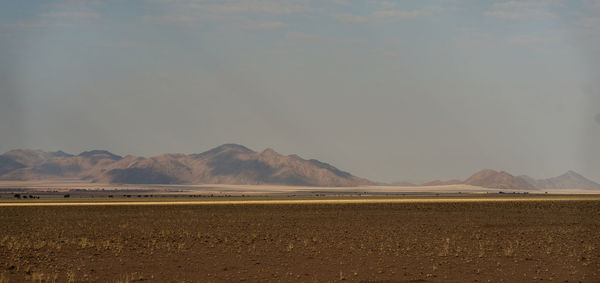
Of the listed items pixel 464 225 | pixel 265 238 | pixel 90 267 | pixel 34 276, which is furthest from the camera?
pixel 464 225

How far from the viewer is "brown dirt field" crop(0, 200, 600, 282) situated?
2800cm

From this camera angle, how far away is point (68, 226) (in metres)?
51.3

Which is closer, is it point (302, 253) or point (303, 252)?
point (302, 253)

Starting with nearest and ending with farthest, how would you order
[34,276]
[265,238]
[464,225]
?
1. [34,276]
2. [265,238]
3. [464,225]

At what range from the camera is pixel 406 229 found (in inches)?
1836

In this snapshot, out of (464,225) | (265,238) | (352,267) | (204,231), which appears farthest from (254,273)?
(464,225)

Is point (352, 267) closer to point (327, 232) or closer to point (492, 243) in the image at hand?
point (492, 243)

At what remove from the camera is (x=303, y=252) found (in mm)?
34344

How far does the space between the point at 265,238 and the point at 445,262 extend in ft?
42.2

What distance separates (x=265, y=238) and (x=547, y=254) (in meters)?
15.4

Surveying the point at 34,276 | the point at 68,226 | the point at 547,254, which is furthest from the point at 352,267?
the point at 68,226

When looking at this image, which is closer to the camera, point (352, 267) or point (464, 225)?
point (352, 267)

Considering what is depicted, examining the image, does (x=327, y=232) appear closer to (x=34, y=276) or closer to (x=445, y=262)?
(x=445, y=262)

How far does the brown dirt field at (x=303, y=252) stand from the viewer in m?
28.0
